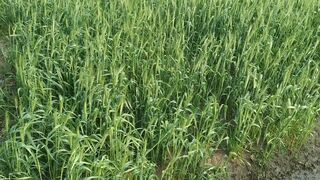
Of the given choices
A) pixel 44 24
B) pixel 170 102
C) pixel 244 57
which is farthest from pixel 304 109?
pixel 44 24

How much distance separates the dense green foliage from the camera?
2.29 meters

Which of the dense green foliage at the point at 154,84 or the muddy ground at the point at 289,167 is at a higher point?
the dense green foliage at the point at 154,84

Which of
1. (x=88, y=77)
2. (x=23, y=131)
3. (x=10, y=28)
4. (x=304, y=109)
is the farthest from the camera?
(x=10, y=28)

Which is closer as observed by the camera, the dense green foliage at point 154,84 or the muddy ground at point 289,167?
the dense green foliage at point 154,84

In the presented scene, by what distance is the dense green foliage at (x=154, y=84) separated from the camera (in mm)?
2295

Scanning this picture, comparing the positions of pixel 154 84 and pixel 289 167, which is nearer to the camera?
pixel 154 84

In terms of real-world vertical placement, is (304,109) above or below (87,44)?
below

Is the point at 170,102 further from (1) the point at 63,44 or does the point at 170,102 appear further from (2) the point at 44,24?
(2) the point at 44,24

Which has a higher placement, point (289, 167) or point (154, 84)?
point (154, 84)

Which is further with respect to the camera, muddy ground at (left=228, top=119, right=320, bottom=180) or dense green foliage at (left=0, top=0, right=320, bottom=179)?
muddy ground at (left=228, top=119, right=320, bottom=180)

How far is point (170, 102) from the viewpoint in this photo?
265 cm

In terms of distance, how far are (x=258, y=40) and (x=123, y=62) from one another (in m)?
0.96

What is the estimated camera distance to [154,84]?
8.68 ft

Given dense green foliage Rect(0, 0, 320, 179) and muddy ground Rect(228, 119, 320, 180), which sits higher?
dense green foliage Rect(0, 0, 320, 179)
